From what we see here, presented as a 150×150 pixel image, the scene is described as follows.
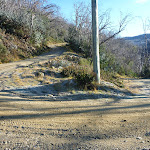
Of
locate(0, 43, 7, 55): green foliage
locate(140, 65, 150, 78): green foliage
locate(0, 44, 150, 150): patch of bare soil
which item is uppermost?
locate(0, 43, 7, 55): green foliage

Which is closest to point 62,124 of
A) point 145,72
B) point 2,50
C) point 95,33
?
point 95,33

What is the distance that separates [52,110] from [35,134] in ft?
5.63

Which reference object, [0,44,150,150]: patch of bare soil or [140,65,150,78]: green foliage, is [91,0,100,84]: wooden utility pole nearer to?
[0,44,150,150]: patch of bare soil

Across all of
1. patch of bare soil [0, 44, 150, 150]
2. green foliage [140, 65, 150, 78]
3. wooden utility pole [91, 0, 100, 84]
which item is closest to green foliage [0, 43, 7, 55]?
patch of bare soil [0, 44, 150, 150]

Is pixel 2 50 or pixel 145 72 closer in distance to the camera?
pixel 2 50

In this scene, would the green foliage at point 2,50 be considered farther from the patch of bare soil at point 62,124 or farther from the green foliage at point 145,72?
the green foliage at point 145,72

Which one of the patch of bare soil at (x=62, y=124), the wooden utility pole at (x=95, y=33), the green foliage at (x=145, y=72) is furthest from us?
the green foliage at (x=145, y=72)

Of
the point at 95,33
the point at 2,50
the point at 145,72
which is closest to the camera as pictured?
the point at 95,33

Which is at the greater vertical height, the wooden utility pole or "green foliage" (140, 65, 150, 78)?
the wooden utility pole

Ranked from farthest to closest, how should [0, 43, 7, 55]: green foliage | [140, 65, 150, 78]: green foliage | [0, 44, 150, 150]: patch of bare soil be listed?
[140, 65, 150, 78]: green foliage < [0, 43, 7, 55]: green foliage < [0, 44, 150, 150]: patch of bare soil

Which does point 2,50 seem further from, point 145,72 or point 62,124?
point 145,72

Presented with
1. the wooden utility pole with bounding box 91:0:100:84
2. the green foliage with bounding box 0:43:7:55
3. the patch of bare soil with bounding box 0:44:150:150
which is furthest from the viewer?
the green foliage with bounding box 0:43:7:55

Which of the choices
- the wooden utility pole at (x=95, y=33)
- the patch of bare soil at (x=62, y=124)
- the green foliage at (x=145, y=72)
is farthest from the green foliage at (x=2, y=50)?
the green foliage at (x=145, y=72)

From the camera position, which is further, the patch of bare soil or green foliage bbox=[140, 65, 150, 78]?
green foliage bbox=[140, 65, 150, 78]
